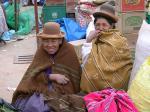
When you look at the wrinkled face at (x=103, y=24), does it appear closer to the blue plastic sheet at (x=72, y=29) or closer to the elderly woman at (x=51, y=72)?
the elderly woman at (x=51, y=72)

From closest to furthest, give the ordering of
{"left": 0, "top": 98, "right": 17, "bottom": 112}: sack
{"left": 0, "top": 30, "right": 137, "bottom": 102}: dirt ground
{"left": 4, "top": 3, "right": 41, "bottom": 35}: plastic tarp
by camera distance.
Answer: {"left": 0, "top": 98, "right": 17, "bottom": 112}: sack
{"left": 0, "top": 30, "right": 137, "bottom": 102}: dirt ground
{"left": 4, "top": 3, "right": 41, "bottom": 35}: plastic tarp

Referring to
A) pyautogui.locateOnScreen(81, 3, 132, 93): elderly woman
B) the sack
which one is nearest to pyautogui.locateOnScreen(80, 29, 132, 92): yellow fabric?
pyautogui.locateOnScreen(81, 3, 132, 93): elderly woman

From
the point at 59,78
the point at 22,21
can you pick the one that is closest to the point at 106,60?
the point at 59,78

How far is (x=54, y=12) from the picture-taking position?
725 cm

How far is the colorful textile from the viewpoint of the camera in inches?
105

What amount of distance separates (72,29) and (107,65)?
3139mm

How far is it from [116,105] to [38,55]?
957 mm

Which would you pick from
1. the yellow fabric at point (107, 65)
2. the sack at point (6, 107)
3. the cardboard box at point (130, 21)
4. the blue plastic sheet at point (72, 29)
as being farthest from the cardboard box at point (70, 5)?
the sack at point (6, 107)

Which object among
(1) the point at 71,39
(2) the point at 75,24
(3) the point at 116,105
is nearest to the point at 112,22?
(3) the point at 116,105

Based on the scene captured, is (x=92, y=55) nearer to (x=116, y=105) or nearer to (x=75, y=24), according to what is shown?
(x=116, y=105)

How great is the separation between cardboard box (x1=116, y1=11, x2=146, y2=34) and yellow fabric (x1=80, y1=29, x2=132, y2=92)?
0.98 meters

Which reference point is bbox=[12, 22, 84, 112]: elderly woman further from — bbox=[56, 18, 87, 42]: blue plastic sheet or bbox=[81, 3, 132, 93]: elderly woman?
bbox=[56, 18, 87, 42]: blue plastic sheet

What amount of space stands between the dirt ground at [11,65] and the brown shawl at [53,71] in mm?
1332

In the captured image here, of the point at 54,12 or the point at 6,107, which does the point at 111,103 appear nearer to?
the point at 6,107
